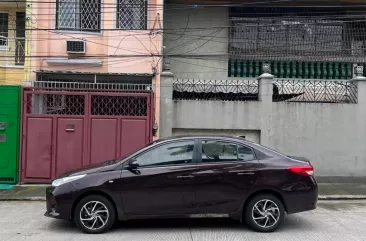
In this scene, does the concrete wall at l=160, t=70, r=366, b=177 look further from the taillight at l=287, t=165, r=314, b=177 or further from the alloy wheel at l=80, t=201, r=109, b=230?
the alloy wheel at l=80, t=201, r=109, b=230

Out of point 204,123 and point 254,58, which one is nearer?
point 204,123

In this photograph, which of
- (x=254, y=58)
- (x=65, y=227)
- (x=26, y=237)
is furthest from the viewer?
(x=254, y=58)

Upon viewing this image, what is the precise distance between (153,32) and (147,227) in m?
7.18

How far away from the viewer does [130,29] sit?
1217 centimetres

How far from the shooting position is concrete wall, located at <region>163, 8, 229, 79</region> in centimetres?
1399

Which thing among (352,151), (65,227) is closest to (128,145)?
(65,227)

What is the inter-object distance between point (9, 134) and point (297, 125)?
8.53 metres

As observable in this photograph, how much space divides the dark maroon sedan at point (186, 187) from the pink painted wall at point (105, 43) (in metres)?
5.79

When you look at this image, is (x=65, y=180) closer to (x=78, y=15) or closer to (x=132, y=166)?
(x=132, y=166)

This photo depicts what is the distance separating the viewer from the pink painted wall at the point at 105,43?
466 inches

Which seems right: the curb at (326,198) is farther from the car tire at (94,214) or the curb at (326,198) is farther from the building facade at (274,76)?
the car tire at (94,214)

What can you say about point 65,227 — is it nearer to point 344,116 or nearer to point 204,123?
point 204,123

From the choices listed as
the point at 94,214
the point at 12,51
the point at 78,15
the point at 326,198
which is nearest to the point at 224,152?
the point at 94,214

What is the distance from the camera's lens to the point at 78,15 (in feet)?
40.0
